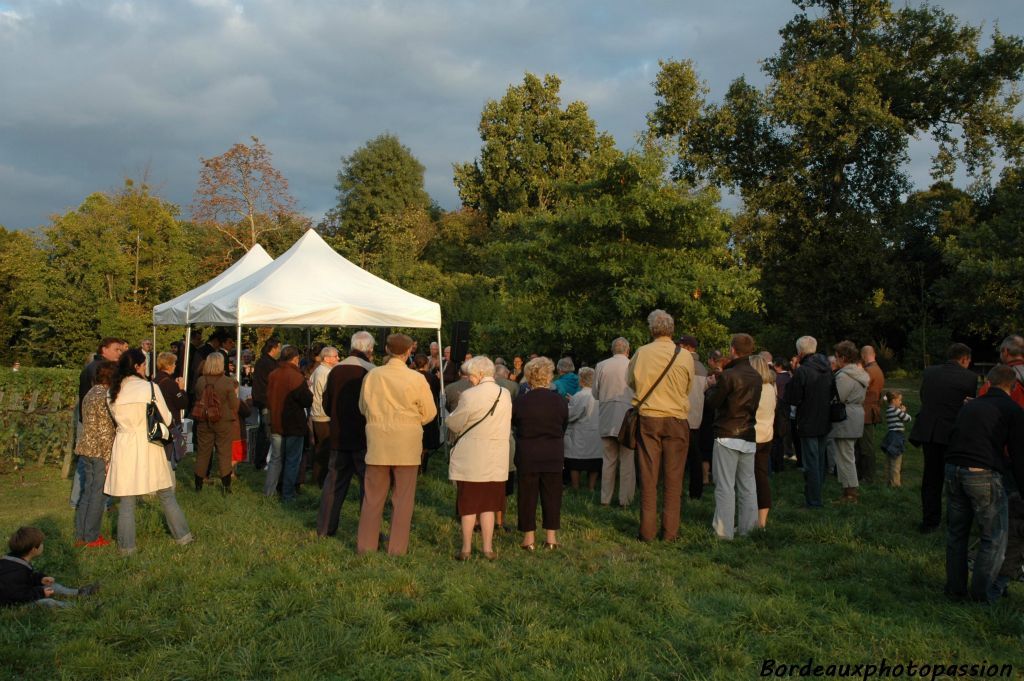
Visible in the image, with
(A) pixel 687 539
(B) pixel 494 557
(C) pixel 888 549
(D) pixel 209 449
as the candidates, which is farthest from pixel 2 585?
(C) pixel 888 549

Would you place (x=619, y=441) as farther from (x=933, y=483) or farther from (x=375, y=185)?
(x=375, y=185)

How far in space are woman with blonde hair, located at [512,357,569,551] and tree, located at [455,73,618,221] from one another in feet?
95.3

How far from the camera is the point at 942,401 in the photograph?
680 centimetres

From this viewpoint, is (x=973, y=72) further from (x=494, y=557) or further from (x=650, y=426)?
(x=494, y=557)

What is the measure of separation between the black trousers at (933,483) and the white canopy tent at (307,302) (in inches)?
273

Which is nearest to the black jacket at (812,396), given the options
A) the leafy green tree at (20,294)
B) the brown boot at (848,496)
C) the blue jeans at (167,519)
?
the brown boot at (848,496)

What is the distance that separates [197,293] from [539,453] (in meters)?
9.60

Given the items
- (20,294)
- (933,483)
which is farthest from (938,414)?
(20,294)

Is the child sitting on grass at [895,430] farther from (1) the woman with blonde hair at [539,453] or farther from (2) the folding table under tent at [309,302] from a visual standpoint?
(2) the folding table under tent at [309,302]

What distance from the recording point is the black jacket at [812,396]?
8055mm

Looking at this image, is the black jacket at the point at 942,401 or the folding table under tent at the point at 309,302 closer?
the black jacket at the point at 942,401

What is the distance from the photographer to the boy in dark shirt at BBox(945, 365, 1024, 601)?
479cm

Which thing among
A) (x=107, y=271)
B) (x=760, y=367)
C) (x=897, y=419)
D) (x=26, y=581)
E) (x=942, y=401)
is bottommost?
(x=26, y=581)

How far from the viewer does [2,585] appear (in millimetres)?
4934
